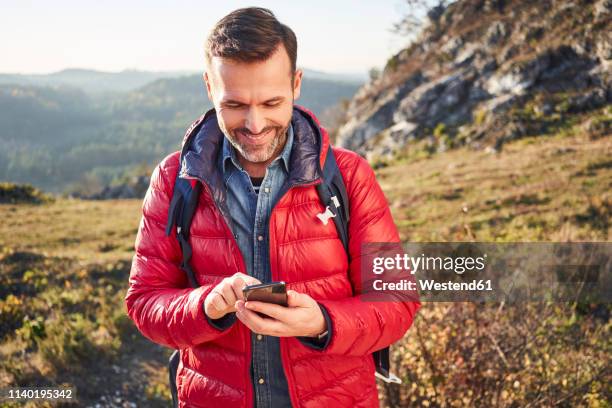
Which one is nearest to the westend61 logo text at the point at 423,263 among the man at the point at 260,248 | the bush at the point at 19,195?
the man at the point at 260,248

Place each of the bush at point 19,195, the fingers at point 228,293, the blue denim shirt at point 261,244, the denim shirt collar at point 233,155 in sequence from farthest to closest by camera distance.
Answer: the bush at point 19,195 → the denim shirt collar at point 233,155 → the blue denim shirt at point 261,244 → the fingers at point 228,293

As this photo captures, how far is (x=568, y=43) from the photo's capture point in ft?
80.5

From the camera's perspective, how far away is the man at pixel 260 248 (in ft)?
6.20

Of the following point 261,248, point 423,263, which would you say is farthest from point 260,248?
point 423,263

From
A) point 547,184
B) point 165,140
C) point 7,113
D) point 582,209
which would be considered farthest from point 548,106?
point 7,113

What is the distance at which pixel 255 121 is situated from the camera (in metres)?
1.95

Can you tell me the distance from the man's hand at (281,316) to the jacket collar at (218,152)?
0.52m

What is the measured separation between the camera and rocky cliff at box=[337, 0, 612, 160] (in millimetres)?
21484

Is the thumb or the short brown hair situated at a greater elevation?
the short brown hair

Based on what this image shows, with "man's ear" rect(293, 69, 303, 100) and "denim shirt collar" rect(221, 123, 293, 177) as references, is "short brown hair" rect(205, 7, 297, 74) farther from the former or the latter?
"denim shirt collar" rect(221, 123, 293, 177)

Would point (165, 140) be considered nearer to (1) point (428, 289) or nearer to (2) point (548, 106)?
(2) point (548, 106)
